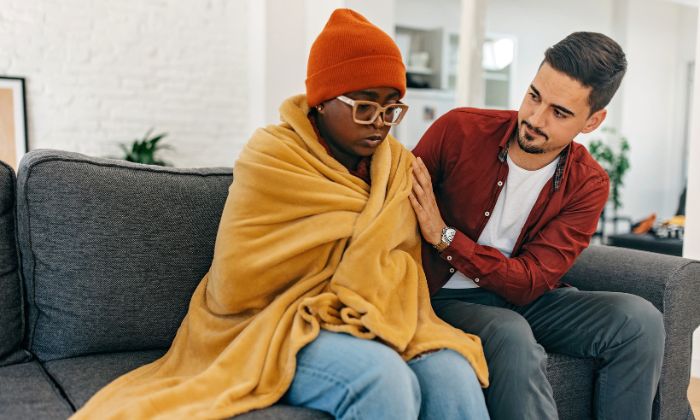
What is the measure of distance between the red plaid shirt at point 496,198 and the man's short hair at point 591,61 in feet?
0.63

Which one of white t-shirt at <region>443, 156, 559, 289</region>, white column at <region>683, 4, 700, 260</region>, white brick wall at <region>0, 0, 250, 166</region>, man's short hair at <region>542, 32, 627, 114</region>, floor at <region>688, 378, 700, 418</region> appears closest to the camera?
man's short hair at <region>542, 32, 627, 114</region>

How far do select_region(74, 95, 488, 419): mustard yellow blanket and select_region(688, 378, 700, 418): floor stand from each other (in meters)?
1.34

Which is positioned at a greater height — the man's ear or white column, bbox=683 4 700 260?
the man's ear

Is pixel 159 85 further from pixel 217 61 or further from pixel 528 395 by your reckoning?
pixel 528 395

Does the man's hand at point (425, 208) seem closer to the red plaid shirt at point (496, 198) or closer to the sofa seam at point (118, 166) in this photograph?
the red plaid shirt at point (496, 198)

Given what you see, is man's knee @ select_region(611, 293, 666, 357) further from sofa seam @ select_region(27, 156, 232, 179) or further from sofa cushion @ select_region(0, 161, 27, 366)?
sofa cushion @ select_region(0, 161, 27, 366)

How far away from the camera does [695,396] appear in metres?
2.43

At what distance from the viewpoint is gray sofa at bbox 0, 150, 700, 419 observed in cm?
151

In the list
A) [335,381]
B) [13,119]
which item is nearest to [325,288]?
[335,381]

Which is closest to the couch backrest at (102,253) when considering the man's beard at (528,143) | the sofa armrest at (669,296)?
the man's beard at (528,143)

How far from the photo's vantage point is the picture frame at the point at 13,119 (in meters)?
3.96

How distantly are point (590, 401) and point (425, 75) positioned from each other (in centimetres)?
472

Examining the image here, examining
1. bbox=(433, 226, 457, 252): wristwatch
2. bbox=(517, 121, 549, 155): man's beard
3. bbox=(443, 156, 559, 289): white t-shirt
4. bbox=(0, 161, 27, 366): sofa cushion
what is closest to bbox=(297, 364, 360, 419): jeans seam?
bbox=(433, 226, 457, 252): wristwatch

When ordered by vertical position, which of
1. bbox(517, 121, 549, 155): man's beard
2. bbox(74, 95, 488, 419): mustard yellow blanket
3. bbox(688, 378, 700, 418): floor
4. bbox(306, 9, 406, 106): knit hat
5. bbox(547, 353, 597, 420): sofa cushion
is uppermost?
bbox(306, 9, 406, 106): knit hat
